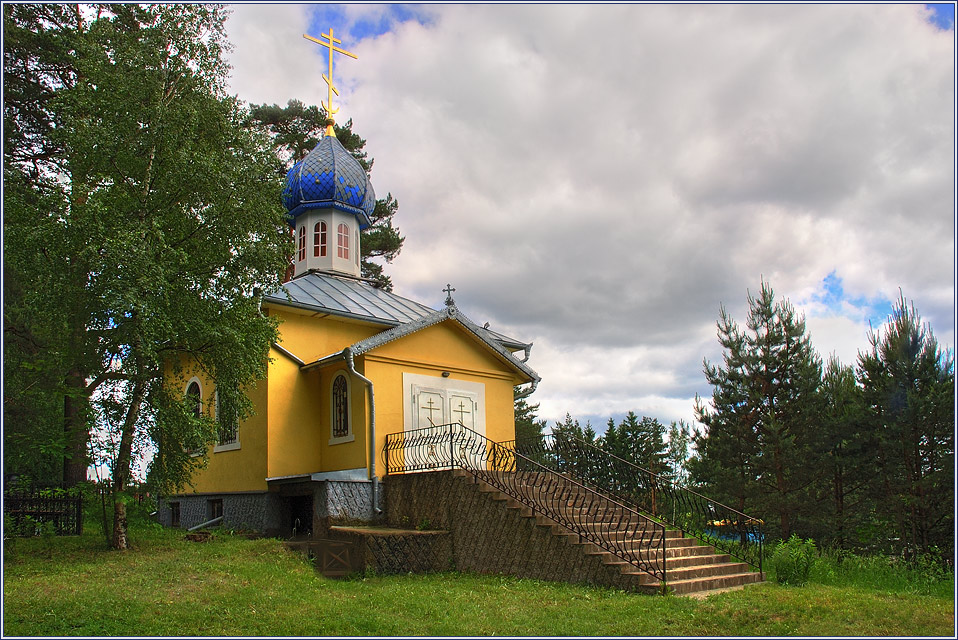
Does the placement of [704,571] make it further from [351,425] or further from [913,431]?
[913,431]

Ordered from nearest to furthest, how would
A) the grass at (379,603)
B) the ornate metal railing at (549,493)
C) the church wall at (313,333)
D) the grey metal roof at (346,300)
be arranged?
the grass at (379,603), the ornate metal railing at (549,493), the church wall at (313,333), the grey metal roof at (346,300)

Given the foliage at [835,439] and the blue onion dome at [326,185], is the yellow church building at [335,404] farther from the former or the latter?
the foliage at [835,439]

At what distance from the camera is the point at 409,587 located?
898cm

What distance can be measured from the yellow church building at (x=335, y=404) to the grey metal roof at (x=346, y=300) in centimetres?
4

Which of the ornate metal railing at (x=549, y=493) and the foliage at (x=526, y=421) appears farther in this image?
the foliage at (x=526, y=421)

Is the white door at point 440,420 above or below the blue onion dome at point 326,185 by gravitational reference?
below

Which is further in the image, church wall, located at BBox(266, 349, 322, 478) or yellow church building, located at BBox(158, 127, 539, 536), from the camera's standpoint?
church wall, located at BBox(266, 349, 322, 478)

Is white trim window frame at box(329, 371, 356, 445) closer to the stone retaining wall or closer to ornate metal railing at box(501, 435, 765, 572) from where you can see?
the stone retaining wall

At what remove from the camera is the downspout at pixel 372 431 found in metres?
12.0

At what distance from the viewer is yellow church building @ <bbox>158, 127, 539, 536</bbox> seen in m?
12.4

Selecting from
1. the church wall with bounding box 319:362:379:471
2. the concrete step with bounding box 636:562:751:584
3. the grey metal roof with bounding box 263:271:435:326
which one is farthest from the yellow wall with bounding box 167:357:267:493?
the concrete step with bounding box 636:562:751:584

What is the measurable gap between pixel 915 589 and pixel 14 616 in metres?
10.2

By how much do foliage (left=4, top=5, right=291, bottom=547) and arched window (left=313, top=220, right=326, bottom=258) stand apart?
520 cm

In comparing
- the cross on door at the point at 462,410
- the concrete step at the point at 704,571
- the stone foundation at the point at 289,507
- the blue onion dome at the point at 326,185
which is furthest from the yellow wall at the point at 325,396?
the concrete step at the point at 704,571
